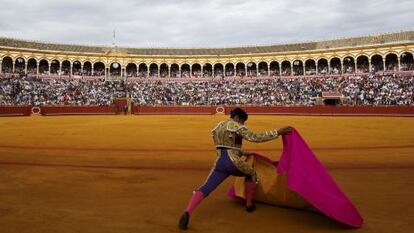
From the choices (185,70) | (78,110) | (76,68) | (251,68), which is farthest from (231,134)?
(185,70)

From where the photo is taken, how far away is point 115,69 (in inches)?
2095

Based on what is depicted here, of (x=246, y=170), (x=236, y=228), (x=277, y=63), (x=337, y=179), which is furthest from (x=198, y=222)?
(x=277, y=63)

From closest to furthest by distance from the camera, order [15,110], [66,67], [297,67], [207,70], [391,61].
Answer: [15,110] → [391,61] → [297,67] → [66,67] → [207,70]

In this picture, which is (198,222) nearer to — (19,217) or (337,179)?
(19,217)

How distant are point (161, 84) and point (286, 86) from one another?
56.0 feet

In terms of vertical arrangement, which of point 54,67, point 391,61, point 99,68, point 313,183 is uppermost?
point 99,68

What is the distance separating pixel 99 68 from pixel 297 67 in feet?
93.9

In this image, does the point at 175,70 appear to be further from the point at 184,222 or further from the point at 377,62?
the point at 184,222

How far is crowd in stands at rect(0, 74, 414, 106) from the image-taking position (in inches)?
1399

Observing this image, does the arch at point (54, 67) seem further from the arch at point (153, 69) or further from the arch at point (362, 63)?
the arch at point (362, 63)

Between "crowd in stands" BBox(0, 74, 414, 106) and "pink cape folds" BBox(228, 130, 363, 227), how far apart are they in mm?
31599

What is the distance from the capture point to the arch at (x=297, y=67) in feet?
159

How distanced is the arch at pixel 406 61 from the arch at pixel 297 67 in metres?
12.1

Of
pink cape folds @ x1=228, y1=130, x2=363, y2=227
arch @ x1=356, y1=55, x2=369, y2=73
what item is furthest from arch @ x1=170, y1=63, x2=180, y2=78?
pink cape folds @ x1=228, y1=130, x2=363, y2=227
